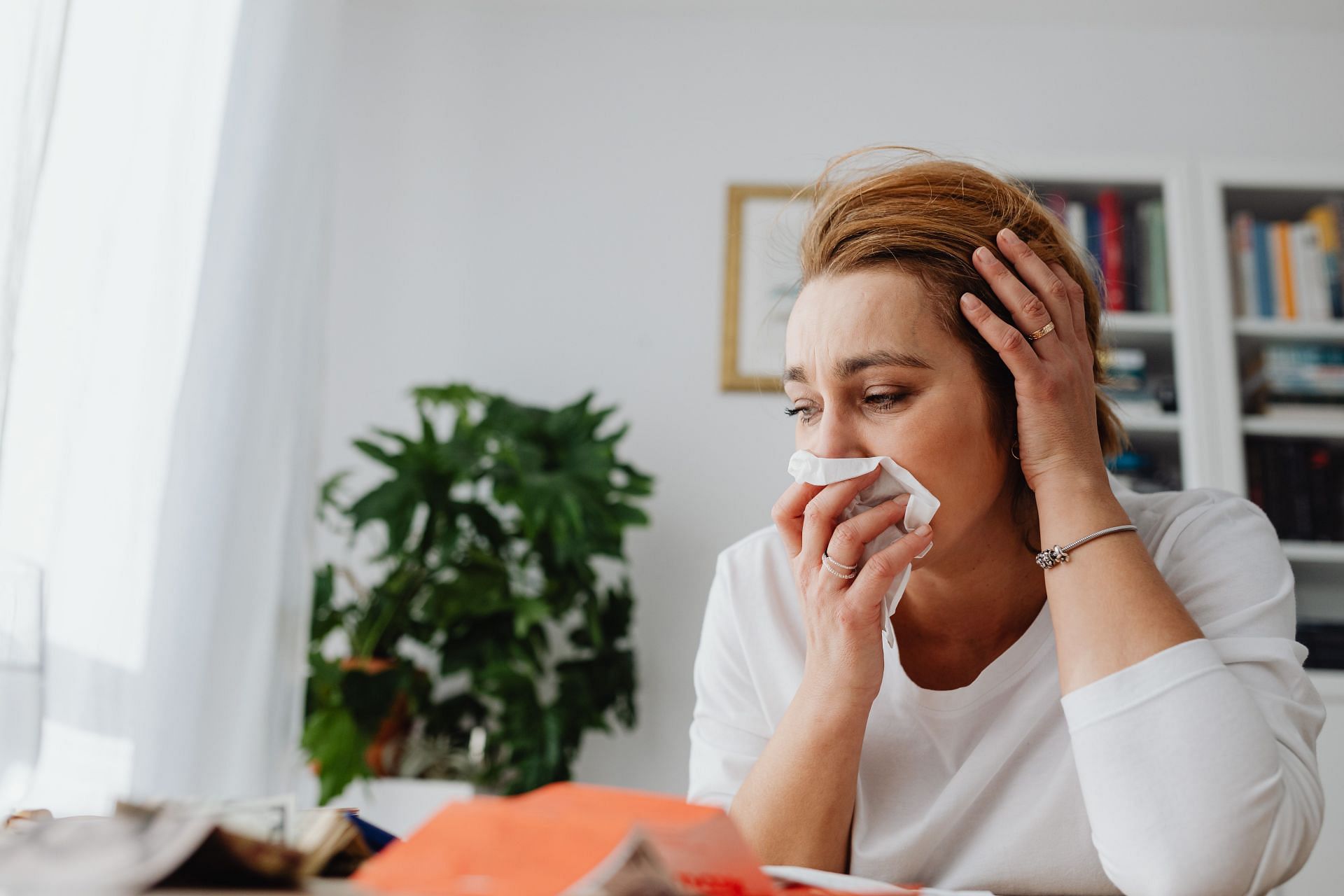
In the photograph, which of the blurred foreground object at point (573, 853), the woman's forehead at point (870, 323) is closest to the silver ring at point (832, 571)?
the woman's forehead at point (870, 323)

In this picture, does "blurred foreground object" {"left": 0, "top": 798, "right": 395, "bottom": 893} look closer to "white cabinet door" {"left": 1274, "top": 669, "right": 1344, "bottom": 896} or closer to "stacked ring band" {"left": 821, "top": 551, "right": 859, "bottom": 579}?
"stacked ring band" {"left": 821, "top": 551, "right": 859, "bottom": 579}

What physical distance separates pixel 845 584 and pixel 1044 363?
0.30 m

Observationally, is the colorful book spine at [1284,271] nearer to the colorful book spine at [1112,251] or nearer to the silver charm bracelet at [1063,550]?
the colorful book spine at [1112,251]

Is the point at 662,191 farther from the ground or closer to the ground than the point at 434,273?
farther from the ground

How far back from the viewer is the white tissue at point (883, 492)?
976 millimetres

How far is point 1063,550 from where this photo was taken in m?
0.89

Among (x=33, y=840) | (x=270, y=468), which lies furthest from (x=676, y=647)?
(x=33, y=840)

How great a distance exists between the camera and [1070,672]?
826 mm

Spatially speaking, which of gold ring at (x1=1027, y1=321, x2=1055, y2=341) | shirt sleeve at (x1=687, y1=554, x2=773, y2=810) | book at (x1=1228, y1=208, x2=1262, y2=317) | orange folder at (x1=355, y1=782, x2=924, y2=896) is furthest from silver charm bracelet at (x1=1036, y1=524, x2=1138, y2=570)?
book at (x1=1228, y1=208, x2=1262, y2=317)

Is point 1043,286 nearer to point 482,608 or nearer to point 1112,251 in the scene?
point 482,608

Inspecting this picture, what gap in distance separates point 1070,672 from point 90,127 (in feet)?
4.66

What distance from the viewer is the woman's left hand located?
37.2 inches

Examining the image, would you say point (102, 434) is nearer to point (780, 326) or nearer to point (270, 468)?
point (270, 468)

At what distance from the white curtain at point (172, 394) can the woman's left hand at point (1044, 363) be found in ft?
3.43
